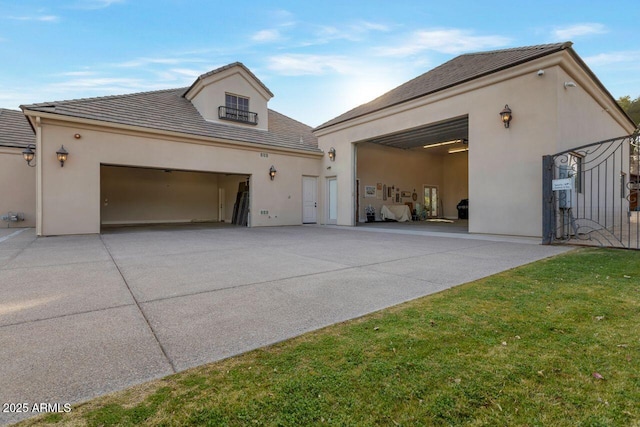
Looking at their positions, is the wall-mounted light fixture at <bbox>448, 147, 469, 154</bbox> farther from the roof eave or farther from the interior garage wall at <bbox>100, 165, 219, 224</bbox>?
the interior garage wall at <bbox>100, 165, 219, 224</bbox>

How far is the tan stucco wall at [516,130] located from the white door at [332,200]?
504 cm

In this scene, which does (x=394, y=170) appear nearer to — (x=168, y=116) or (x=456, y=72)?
(x=456, y=72)

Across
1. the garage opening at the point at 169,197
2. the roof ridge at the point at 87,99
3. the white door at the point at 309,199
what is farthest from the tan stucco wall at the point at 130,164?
the garage opening at the point at 169,197

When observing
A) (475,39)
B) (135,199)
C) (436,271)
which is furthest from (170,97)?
(436,271)

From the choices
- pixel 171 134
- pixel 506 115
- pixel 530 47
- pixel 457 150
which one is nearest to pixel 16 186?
pixel 171 134

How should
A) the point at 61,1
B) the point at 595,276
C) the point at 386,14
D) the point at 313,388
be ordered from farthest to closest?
the point at 386,14 → the point at 61,1 → the point at 595,276 → the point at 313,388

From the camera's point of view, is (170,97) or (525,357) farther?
(170,97)

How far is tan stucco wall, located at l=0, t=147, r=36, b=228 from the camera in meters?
11.9

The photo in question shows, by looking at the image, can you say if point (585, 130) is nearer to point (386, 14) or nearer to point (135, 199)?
point (386, 14)

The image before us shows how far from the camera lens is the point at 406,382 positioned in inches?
66.6

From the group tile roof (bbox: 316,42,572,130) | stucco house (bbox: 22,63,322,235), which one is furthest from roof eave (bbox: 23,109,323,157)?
tile roof (bbox: 316,42,572,130)

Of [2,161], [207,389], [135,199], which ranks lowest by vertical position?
[207,389]

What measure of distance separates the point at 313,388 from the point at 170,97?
14.6 metres

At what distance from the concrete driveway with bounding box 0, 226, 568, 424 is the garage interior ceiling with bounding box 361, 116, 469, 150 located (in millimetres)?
6347
